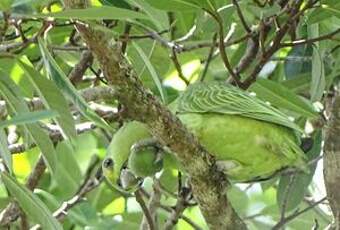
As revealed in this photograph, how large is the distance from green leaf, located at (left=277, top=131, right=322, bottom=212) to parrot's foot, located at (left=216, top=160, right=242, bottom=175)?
627 millimetres

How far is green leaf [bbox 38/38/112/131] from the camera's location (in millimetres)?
2320

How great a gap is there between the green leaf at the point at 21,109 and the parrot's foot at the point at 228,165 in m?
0.53

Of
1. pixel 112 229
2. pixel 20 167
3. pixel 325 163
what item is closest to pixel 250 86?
pixel 325 163

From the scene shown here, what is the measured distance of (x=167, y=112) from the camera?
2.52 m

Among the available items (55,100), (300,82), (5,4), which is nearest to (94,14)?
(5,4)

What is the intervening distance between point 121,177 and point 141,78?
67 cm

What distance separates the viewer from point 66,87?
2.37m

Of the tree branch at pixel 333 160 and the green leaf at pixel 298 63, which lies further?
the green leaf at pixel 298 63

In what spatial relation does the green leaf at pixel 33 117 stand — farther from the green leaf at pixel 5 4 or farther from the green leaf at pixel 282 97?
the green leaf at pixel 282 97

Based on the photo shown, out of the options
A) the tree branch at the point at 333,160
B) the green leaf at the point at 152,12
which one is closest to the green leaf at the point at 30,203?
the green leaf at the point at 152,12

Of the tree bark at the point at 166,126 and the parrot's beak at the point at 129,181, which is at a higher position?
the tree bark at the point at 166,126

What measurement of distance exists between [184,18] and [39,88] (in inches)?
41.6

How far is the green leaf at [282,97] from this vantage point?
3129mm

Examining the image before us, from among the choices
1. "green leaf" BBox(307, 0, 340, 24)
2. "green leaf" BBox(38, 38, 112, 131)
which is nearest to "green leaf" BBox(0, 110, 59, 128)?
"green leaf" BBox(38, 38, 112, 131)
